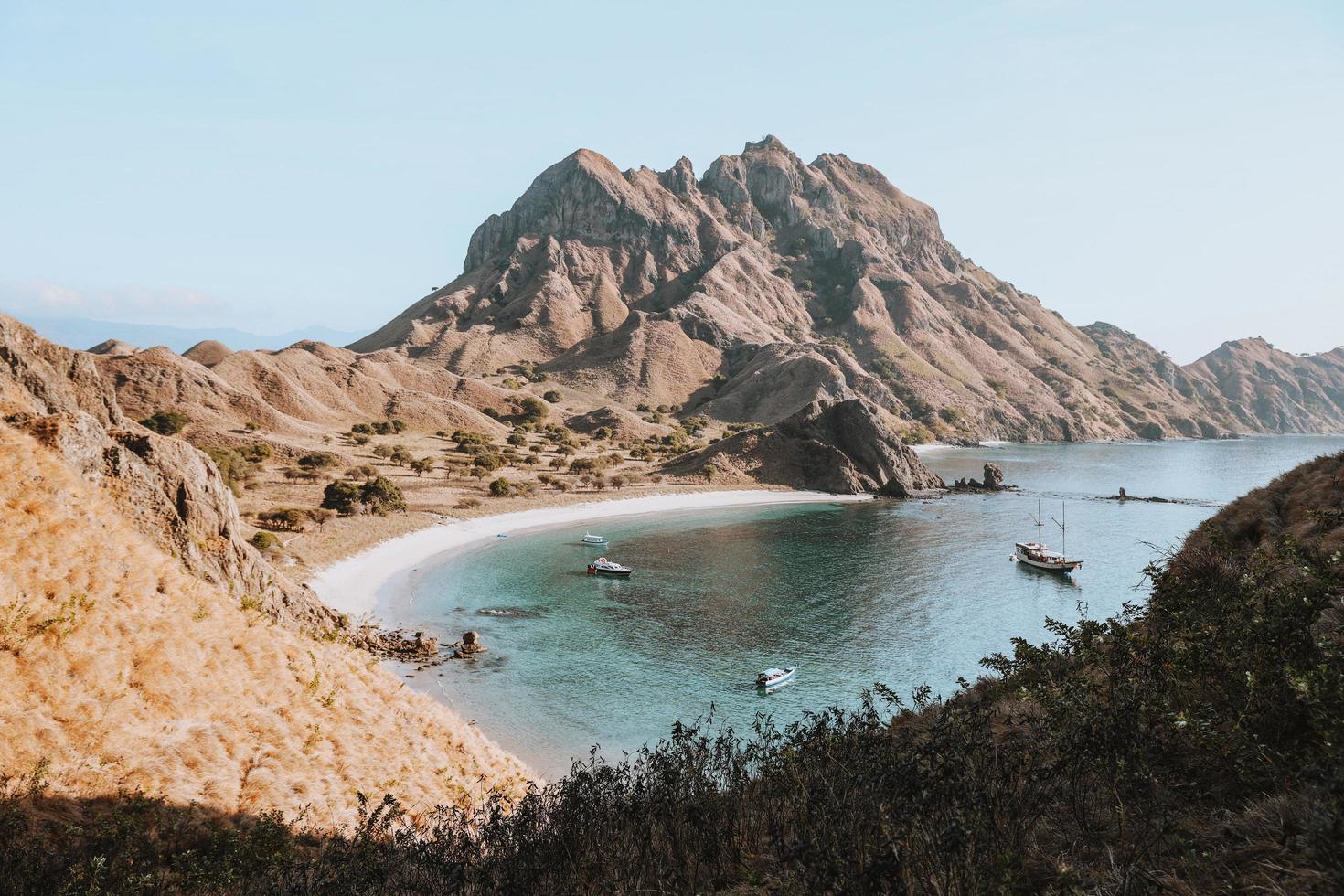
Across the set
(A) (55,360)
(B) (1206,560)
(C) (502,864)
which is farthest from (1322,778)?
(A) (55,360)

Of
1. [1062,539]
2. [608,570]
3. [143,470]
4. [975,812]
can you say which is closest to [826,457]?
[1062,539]

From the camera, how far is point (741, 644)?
39.6 metres

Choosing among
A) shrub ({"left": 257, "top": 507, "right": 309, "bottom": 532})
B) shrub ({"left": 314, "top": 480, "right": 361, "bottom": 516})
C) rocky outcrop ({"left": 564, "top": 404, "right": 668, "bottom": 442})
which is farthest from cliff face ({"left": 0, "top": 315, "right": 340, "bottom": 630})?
rocky outcrop ({"left": 564, "top": 404, "right": 668, "bottom": 442})

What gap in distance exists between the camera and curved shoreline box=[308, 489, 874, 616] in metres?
44.8

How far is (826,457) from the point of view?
108 meters

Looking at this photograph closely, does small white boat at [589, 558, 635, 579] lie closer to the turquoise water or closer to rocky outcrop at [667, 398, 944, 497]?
the turquoise water

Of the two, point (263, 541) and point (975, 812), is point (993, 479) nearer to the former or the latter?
point (263, 541)

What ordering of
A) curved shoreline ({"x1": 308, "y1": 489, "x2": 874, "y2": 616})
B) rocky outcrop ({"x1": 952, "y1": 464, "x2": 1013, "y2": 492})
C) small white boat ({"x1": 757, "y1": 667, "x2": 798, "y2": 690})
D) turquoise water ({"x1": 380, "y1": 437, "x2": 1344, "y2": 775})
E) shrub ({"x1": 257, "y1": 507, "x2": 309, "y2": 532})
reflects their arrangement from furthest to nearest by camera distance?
rocky outcrop ({"x1": 952, "y1": 464, "x2": 1013, "y2": 492})
shrub ({"x1": 257, "y1": 507, "x2": 309, "y2": 532})
curved shoreline ({"x1": 308, "y1": 489, "x2": 874, "y2": 616})
small white boat ({"x1": 757, "y1": 667, "x2": 798, "y2": 690})
turquoise water ({"x1": 380, "y1": 437, "x2": 1344, "y2": 775})

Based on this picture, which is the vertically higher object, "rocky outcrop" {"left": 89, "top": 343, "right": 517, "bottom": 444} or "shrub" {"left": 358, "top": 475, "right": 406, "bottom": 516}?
"rocky outcrop" {"left": 89, "top": 343, "right": 517, "bottom": 444}

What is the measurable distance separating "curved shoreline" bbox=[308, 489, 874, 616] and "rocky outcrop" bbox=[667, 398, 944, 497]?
428 cm

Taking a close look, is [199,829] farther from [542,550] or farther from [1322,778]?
[542,550]

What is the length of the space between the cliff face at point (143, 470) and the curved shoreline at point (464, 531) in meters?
19.8

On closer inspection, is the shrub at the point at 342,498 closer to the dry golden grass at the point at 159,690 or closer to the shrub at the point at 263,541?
the shrub at the point at 263,541

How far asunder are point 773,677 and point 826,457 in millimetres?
78612
